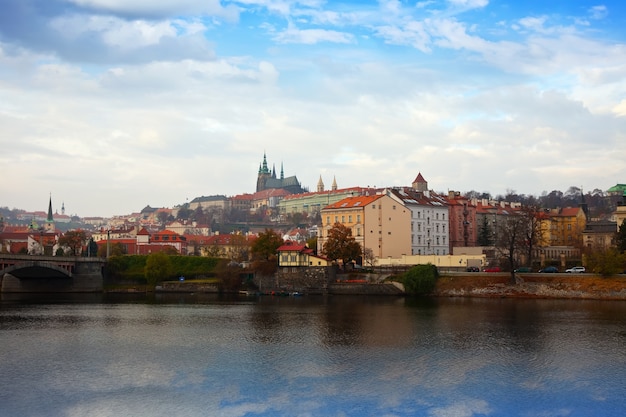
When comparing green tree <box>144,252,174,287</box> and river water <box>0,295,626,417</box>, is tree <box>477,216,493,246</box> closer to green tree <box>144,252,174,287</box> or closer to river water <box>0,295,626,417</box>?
river water <box>0,295,626,417</box>

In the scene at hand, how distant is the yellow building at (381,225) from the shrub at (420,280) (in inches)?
585

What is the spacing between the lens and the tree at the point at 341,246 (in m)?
83.9

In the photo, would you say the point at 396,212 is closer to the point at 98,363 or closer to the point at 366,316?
the point at 366,316

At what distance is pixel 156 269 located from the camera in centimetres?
9281

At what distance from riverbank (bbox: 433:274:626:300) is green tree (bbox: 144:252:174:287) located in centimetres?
3893

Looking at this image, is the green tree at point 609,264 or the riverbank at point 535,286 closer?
the riverbank at point 535,286

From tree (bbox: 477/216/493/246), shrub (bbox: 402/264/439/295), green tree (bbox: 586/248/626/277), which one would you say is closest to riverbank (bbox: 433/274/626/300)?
green tree (bbox: 586/248/626/277)

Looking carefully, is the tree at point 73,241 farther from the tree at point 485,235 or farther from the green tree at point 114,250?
the tree at point 485,235

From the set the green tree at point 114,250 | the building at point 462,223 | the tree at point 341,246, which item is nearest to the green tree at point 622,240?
the tree at point 341,246

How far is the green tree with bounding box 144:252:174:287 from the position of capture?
92.8 metres

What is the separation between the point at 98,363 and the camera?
116 ft

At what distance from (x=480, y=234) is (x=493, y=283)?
117 ft

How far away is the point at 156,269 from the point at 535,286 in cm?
5011

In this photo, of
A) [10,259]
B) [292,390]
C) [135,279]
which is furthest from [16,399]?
[135,279]
